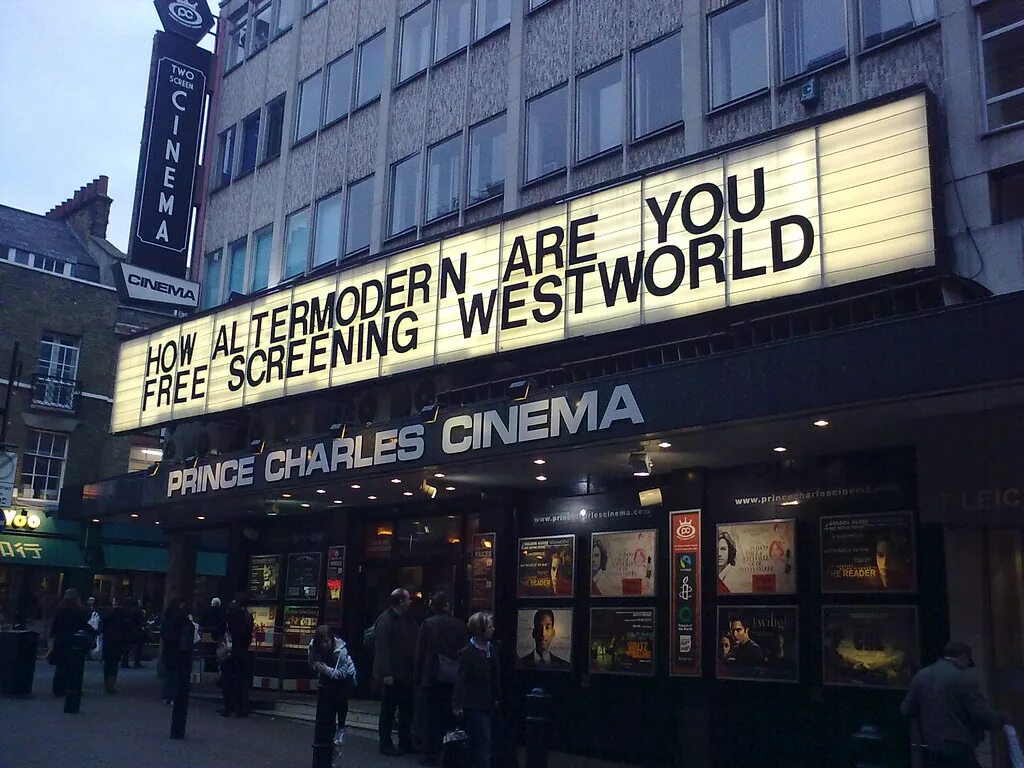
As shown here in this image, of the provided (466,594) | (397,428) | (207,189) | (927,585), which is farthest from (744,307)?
(207,189)

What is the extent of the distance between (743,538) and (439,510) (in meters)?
5.96

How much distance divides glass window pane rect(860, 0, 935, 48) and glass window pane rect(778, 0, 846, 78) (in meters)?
0.31

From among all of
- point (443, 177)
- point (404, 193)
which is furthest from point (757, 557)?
point (404, 193)

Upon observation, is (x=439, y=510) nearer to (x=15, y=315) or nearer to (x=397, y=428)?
(x=397, y=428)

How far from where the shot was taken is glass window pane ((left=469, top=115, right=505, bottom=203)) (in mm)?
17328

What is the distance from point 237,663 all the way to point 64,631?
325 centimetres

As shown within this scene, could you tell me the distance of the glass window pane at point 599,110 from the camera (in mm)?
15523

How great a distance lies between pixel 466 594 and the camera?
1614cm

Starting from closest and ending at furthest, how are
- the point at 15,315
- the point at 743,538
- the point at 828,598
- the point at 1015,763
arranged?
the point at 1015,763 → the point at 828,598 → the point at 743,538 → the point at 15,315

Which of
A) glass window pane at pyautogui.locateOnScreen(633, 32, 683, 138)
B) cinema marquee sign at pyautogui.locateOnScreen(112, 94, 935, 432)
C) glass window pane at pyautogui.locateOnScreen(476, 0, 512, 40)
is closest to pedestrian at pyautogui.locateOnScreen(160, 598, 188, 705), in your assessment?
cinema marquee sign at pyautogui.locateOnScreen(112, 94, 935, 432)

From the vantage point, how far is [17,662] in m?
16.9

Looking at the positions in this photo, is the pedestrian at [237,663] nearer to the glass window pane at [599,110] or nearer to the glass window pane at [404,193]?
the glass window pane at [404,193]

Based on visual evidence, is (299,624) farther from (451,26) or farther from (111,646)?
(451,26)

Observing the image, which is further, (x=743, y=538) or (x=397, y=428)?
(x=397, y=428)
